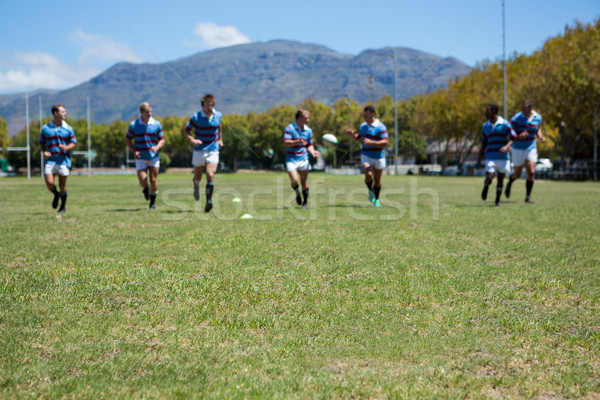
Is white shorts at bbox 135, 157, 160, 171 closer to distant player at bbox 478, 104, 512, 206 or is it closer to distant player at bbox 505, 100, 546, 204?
distant player at bbox 478, 104, 512, 206

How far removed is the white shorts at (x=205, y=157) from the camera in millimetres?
11008

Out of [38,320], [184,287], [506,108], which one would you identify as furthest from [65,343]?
[506,108]

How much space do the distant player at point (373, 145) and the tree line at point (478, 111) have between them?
15.8 feet

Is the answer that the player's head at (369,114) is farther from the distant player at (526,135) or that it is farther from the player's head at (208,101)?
the player's head at (208,101)

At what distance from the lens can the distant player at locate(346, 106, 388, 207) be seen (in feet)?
39.4

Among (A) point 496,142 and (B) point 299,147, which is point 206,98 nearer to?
(B) point 299,147

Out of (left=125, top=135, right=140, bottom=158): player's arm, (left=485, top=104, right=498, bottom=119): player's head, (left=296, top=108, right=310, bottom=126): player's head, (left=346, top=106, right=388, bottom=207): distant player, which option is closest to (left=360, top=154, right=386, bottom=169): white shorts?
(left=346, top=106, right=388, bottom=207): distant player

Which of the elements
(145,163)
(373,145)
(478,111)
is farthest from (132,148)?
(478,111)

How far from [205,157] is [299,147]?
7.61 ft

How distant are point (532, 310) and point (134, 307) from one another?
9.64 feet

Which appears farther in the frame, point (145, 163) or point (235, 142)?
point (235, 142)

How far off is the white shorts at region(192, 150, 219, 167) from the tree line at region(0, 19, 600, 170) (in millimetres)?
4222

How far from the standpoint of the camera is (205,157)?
11.0m

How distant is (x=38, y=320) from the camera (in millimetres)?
3412
